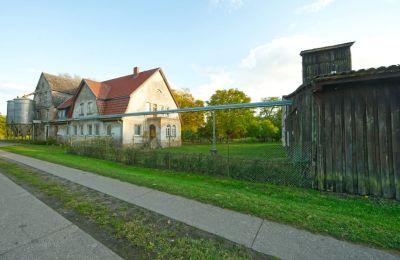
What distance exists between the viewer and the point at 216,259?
7.97 feet

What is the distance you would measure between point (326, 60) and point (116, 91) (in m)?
23.1

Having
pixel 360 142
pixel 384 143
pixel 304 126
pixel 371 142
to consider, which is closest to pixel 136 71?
pixel 304 126

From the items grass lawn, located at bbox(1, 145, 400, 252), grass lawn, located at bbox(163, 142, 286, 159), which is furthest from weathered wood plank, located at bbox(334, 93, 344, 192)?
grass lawn, located at bbox(163, 142, 286, 159)

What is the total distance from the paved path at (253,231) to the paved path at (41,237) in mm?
1384

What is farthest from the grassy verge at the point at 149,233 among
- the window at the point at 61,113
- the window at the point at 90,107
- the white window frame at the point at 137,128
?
the window at the point at 61,113

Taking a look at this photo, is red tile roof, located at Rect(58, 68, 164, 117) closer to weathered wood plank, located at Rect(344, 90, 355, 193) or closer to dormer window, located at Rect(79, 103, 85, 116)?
dormer window, located at Rect(79, 103, 85, 116)

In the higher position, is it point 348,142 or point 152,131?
point 152,131

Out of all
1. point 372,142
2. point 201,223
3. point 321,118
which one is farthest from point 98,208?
point 372,142

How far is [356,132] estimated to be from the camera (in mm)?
5383

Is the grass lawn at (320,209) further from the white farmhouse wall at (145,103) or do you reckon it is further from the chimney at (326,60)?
the white farmhouse wall at (145,103)

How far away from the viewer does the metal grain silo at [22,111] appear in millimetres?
32719

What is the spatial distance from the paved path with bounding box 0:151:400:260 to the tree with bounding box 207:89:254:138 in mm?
32662

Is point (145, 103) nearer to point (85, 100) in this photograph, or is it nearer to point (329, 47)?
point (85, 100)

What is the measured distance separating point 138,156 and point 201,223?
7.66 meters
